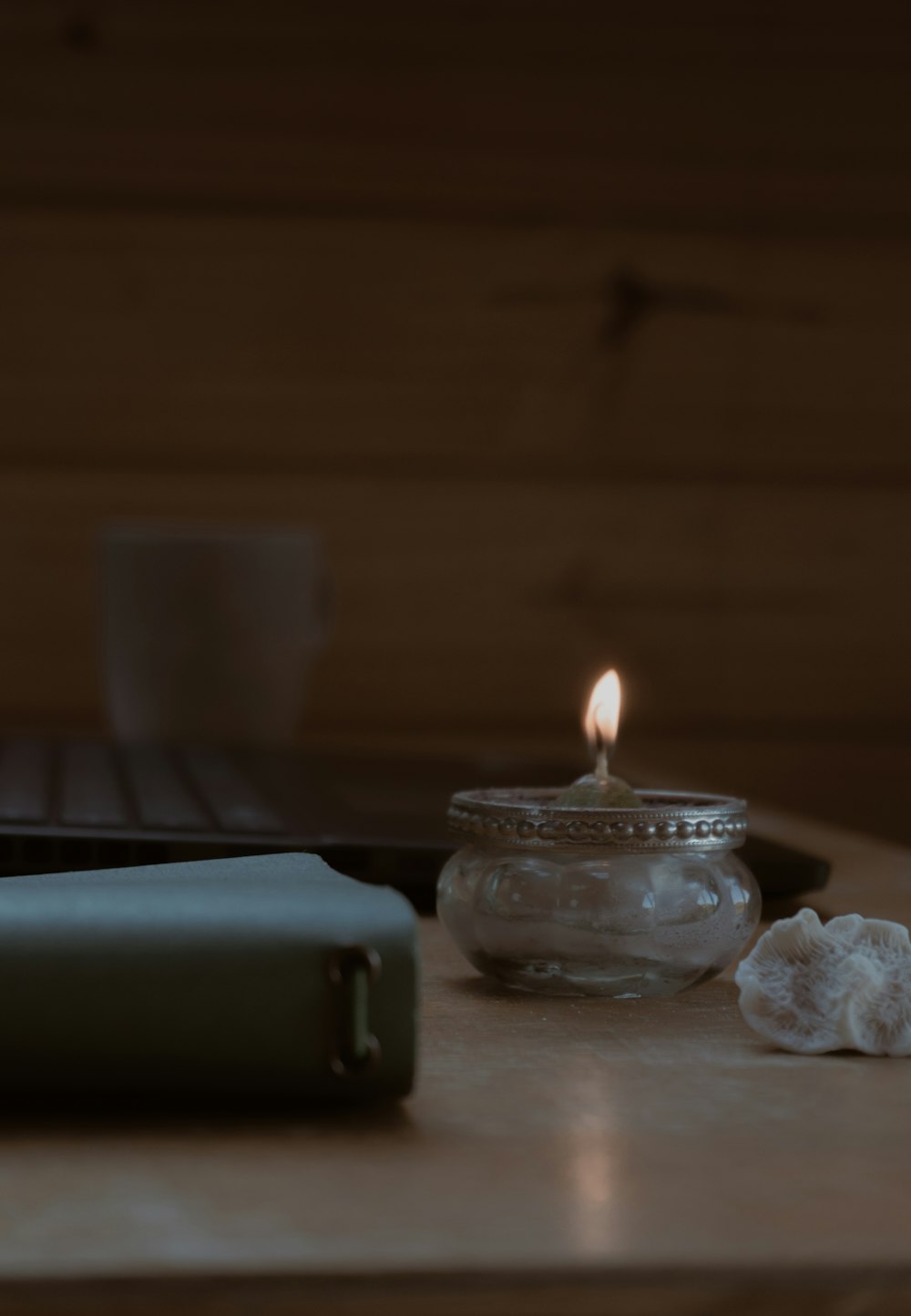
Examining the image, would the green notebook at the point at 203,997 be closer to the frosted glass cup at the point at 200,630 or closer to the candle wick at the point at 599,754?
the candle wick at the point at 599,754

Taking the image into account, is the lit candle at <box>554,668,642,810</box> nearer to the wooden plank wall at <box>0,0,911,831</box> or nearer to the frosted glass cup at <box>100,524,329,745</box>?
the frosted glass cup at <box>100,524,329,745</box>

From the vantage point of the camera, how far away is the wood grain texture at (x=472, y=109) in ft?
4.49

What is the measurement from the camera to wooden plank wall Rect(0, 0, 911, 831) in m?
1.38

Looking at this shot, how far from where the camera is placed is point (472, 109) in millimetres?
1419

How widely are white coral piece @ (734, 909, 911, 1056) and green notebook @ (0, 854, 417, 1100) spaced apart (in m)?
0.12

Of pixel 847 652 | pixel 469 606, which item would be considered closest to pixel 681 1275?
pixel 469 606

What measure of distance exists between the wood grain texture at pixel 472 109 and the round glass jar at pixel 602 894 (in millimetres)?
1066

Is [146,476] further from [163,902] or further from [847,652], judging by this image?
[163,902]

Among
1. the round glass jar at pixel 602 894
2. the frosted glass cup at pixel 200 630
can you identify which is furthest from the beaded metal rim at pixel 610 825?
the frosted glass cup at pixel 200 630

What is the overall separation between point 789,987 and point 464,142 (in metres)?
1.15

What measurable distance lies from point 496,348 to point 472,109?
0.21 metres

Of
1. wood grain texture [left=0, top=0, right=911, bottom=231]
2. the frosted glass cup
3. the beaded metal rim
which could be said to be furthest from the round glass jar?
wood grain texture [left=0, top=0, right=911, bottom=231]

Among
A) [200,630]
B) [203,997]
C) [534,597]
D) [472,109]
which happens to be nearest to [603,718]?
[203,997]

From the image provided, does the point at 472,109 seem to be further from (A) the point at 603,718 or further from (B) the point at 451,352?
(A) the point at 603,718
